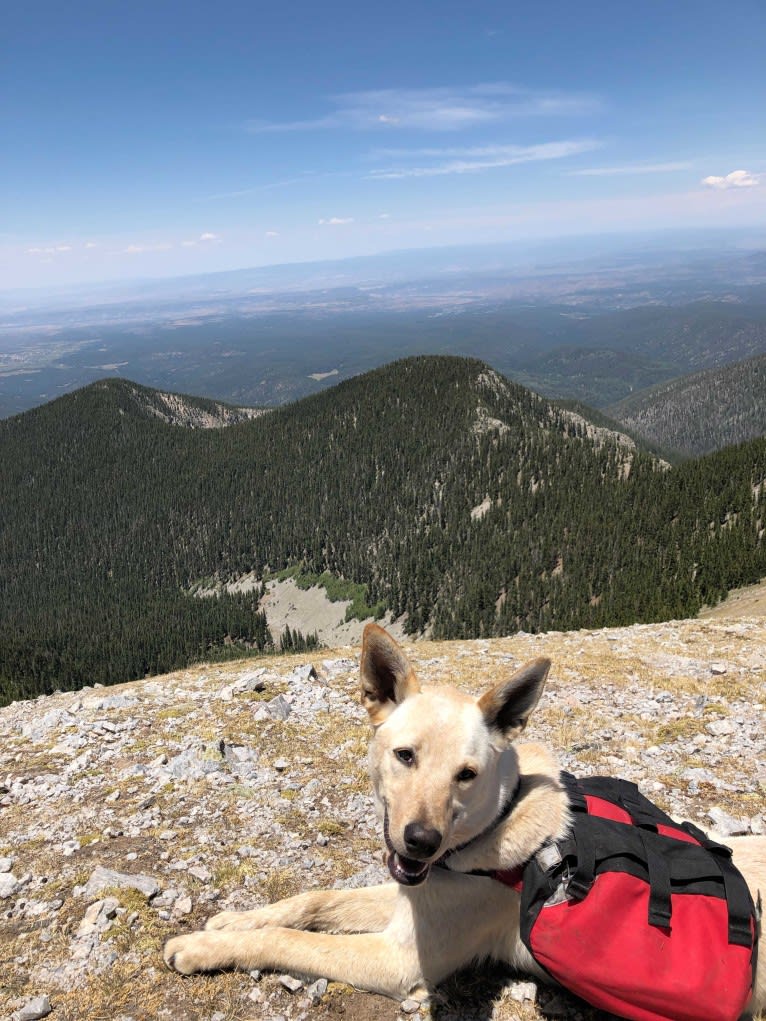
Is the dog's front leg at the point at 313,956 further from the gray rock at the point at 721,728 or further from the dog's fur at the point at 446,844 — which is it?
the gray rock at the point at 721,728

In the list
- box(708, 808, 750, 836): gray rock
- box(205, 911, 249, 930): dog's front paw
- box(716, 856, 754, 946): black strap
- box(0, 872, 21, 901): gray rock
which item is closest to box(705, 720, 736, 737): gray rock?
box(708, 808, 750, 836): gray rock

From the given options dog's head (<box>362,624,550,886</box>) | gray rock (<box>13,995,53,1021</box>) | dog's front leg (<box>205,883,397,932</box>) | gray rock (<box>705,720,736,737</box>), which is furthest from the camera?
gray rock (<box>705,720,736,737</box>)

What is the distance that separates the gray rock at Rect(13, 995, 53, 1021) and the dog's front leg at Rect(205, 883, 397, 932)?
55.6 inches

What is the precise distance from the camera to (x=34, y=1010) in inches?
166

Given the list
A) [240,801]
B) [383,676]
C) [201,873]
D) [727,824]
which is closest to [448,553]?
[240,801]

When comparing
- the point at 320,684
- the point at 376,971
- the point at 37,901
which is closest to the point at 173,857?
the point at 37,901

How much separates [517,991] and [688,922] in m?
1.71

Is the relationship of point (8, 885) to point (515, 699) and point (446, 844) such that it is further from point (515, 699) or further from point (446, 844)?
point (515, 699)

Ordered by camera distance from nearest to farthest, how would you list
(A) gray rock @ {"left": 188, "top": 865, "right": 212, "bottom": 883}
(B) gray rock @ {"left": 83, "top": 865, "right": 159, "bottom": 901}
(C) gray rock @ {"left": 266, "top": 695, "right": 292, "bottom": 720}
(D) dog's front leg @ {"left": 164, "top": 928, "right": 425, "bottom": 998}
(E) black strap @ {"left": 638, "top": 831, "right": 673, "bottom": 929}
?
1. (E) black strap @ {"left": 638, "top": 831, "right": 673, "bottom": 929}
2. (D) dog's front leg @ {"left": 164, "top": 928, "right": 425, "bottom": 998}
3. (B) gray rock @ {"left": 83, "top": 865, "right": 159, "bottom": 901}
4. (A) gray rock @ {"left": 188, "top": 865, "right": 212, "bottom": 883}
5. (C) gray rock @ {"left": 266, "top": 695, "right": 292, "bottom": 720}

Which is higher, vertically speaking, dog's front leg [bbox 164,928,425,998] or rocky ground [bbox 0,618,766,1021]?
dog's front leg [bbox 164,928,425,998]

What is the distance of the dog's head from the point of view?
12.6 ft

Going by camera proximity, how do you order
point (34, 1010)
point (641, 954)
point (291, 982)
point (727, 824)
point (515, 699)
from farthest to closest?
point (727, 824) < point (291, 982) < point (515, 699) < point (34, 1010) < point (641, 954)

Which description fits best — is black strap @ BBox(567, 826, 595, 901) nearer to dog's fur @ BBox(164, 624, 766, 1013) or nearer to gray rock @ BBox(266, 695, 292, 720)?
dog's fur @ BBox(164, 624, 766, 1013)

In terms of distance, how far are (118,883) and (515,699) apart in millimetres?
4653
